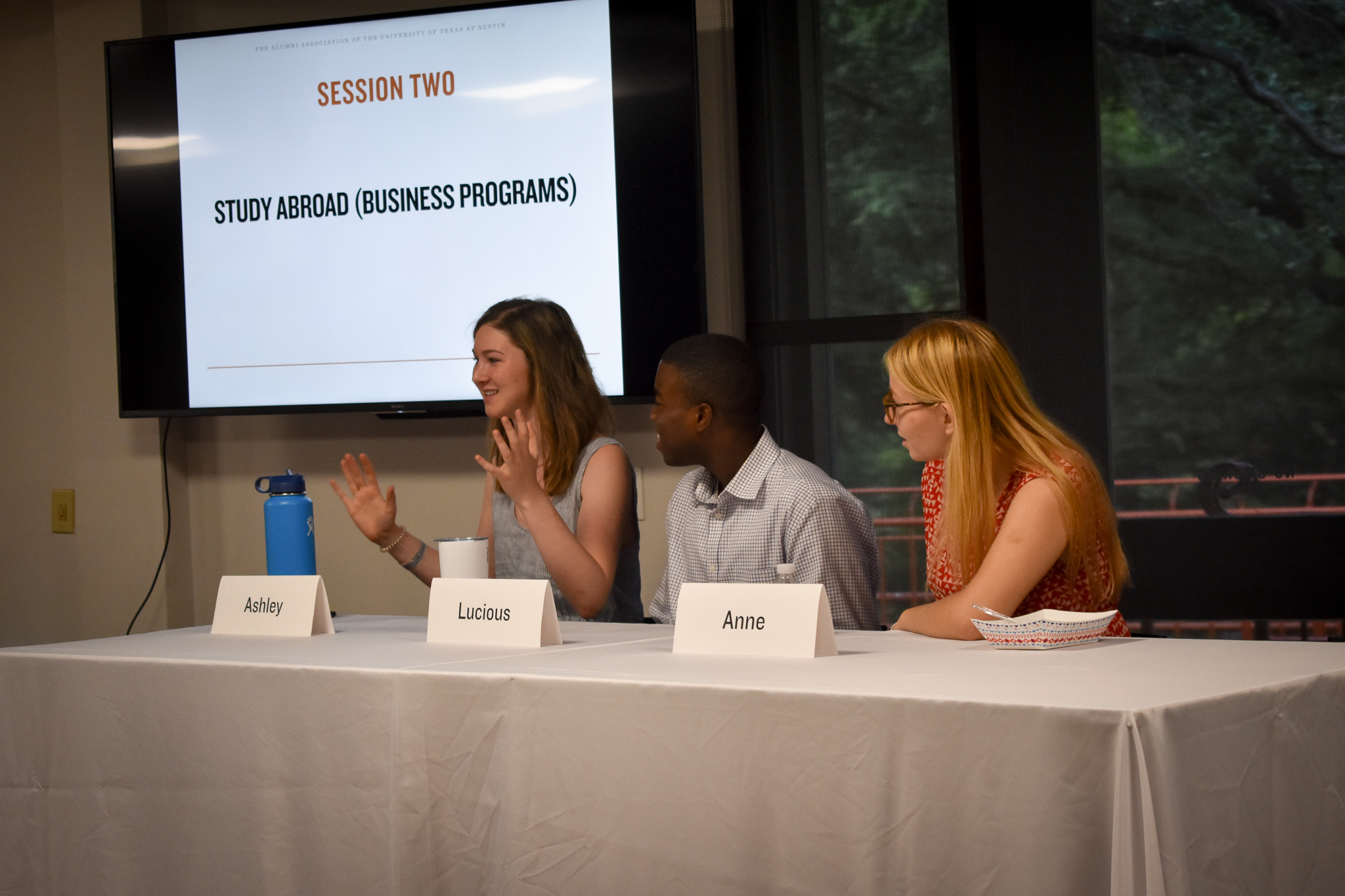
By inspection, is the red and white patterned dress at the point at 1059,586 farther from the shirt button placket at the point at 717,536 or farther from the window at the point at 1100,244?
the window at the point at 1100,244

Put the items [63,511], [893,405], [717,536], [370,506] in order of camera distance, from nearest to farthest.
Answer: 1. [893,405]
2. [370,506]
3. [717,536]
4. [63,511]

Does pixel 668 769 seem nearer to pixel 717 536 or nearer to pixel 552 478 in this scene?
pixel 717 536

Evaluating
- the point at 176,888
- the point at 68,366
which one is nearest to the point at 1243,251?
the point at 176,888

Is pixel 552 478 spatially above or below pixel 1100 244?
below

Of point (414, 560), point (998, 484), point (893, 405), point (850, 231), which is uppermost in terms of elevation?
point (850, 231)

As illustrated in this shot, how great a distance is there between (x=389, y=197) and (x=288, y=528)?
1328 mm

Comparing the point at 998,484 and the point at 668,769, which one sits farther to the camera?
the point at 998,484

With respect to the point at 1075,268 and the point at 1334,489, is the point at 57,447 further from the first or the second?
the point at 1334,489

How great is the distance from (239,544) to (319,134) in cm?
107

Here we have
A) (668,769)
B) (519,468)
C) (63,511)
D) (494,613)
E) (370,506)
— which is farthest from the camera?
(63,511)

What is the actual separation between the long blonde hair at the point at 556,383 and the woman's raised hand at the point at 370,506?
0.29 m

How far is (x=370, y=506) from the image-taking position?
1909 mm

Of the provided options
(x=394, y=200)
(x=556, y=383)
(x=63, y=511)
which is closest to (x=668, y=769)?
(x=556, y=383)

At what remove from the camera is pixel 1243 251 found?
247 cm
